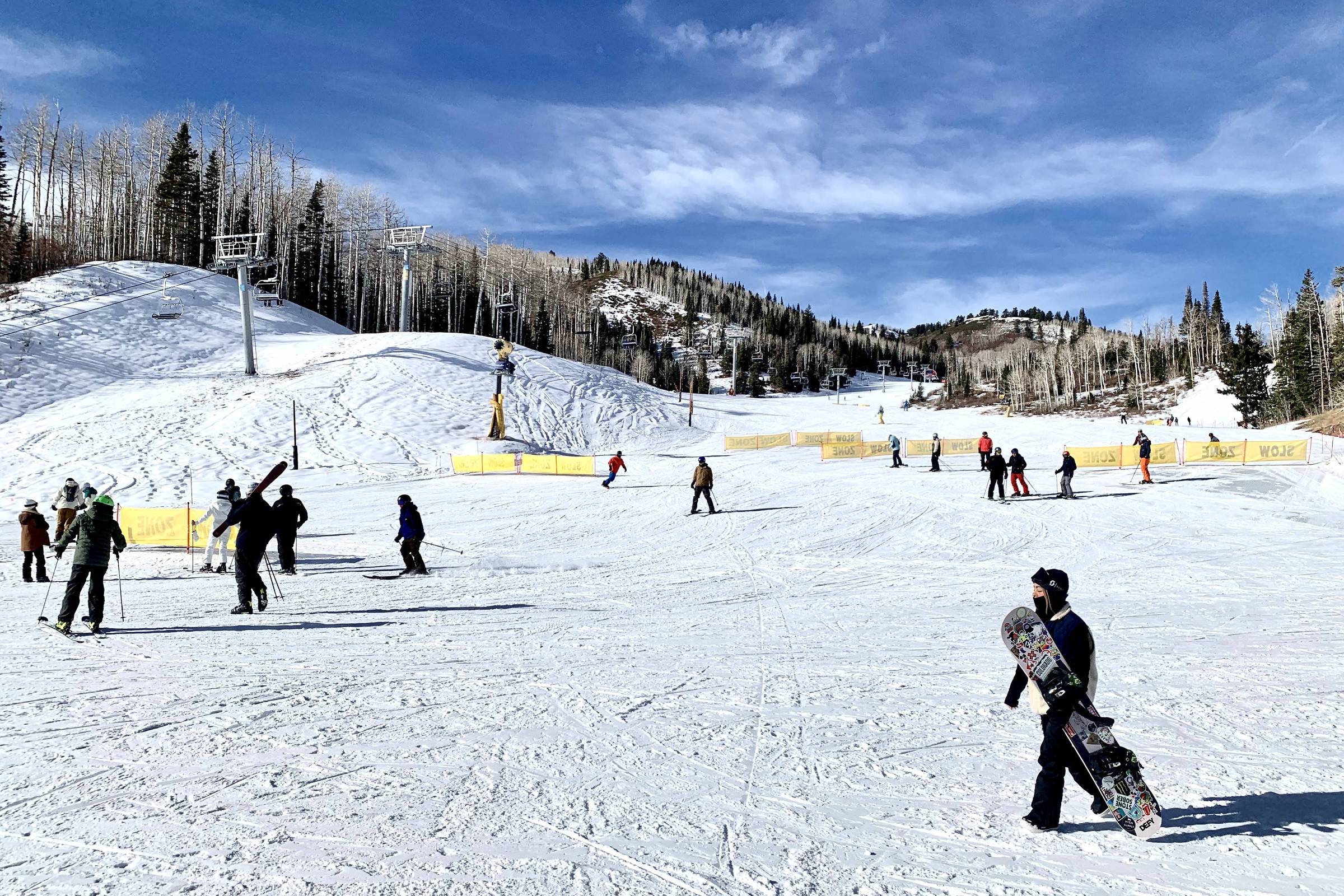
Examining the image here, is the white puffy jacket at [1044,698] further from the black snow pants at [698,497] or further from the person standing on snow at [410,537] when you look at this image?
the black snow pants at [698,497]

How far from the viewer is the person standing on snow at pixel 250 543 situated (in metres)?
9.30

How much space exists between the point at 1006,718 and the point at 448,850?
4571 mm

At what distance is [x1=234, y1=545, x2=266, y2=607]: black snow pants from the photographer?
30.3ft

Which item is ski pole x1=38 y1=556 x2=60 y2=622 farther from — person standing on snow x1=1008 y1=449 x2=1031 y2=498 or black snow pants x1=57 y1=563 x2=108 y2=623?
person standing on snow x1=1008 y1=449 x2=1031 y2=498

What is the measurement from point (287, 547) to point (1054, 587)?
12.0 meters

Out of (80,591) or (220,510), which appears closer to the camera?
(80,591)

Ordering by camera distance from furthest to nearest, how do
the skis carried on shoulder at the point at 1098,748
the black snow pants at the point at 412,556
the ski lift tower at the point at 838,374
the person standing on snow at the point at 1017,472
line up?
1. the ski lift tower at the point at 838,374
2. the person standing on snow at the point at 1017,472
3. the black snow pants at the point at 412,556
4. the skis carried on shoulder at the point at 1098,748

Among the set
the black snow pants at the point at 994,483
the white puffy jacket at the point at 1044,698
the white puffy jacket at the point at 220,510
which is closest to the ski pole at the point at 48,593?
the white puffy jacket at the point at 220,510

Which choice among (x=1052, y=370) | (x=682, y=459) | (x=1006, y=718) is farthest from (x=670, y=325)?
(x=1006, y=718)

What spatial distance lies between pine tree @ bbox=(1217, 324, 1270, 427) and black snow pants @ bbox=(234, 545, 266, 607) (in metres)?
73.8

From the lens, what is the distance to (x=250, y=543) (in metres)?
9.35

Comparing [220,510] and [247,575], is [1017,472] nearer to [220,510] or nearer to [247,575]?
[247,575]

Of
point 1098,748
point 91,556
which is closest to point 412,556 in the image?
point 91,556

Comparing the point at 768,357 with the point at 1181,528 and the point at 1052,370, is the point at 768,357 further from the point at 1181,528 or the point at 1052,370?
the point at 1181,528
